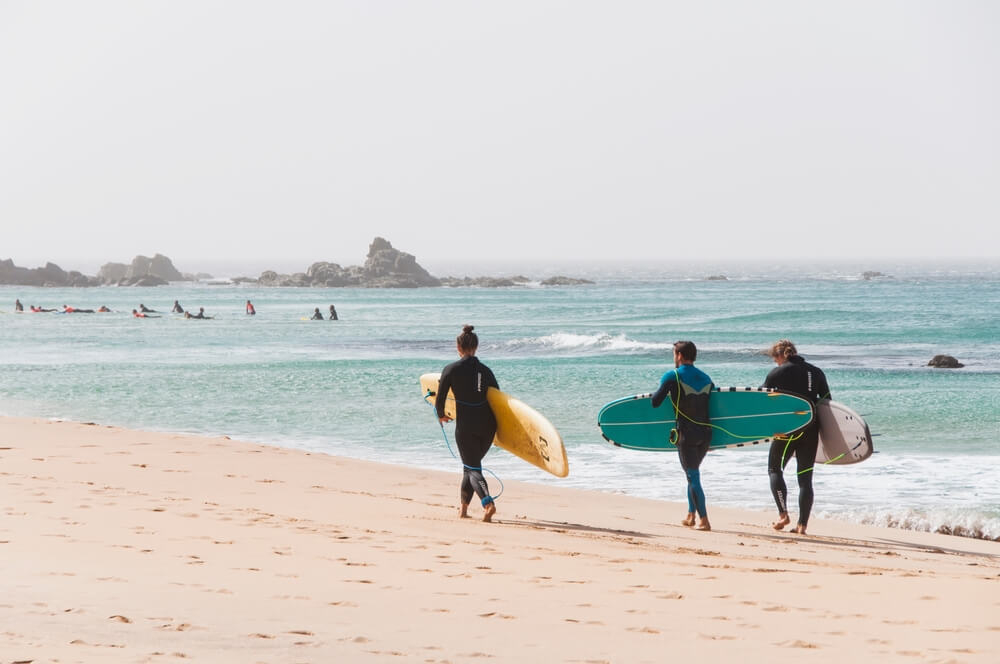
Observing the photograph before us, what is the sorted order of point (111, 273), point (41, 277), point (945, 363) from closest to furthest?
point (945, 363) → point (41, 277) → point (111, 273)

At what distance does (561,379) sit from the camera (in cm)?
2395

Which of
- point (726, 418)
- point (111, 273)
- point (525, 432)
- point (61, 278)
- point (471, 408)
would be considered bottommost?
point (525, 432)

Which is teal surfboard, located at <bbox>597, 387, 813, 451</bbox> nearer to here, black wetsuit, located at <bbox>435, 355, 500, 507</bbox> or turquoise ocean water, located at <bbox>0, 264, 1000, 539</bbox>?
turquoise ocean water, located at <bbox>0, 264, 1000, 539</bbox>

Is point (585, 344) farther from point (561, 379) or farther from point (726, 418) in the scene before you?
point (726, 418)

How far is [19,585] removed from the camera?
4.92m

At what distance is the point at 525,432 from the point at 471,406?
0.93 m

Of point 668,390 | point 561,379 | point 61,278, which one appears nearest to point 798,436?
point 668,390

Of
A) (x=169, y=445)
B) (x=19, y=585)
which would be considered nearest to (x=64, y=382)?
(x=169, y=445)

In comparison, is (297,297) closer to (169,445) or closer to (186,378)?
(186,378)

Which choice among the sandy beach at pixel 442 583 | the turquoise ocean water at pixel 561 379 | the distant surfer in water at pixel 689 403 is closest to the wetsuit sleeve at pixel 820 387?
the distant surfer in water at pixel 689 403

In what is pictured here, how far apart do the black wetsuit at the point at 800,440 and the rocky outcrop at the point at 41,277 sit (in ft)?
334

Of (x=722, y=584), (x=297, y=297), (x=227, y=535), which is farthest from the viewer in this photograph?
(x=297, y=297)

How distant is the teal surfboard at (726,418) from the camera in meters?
8.17

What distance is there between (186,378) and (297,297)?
5471 cm
